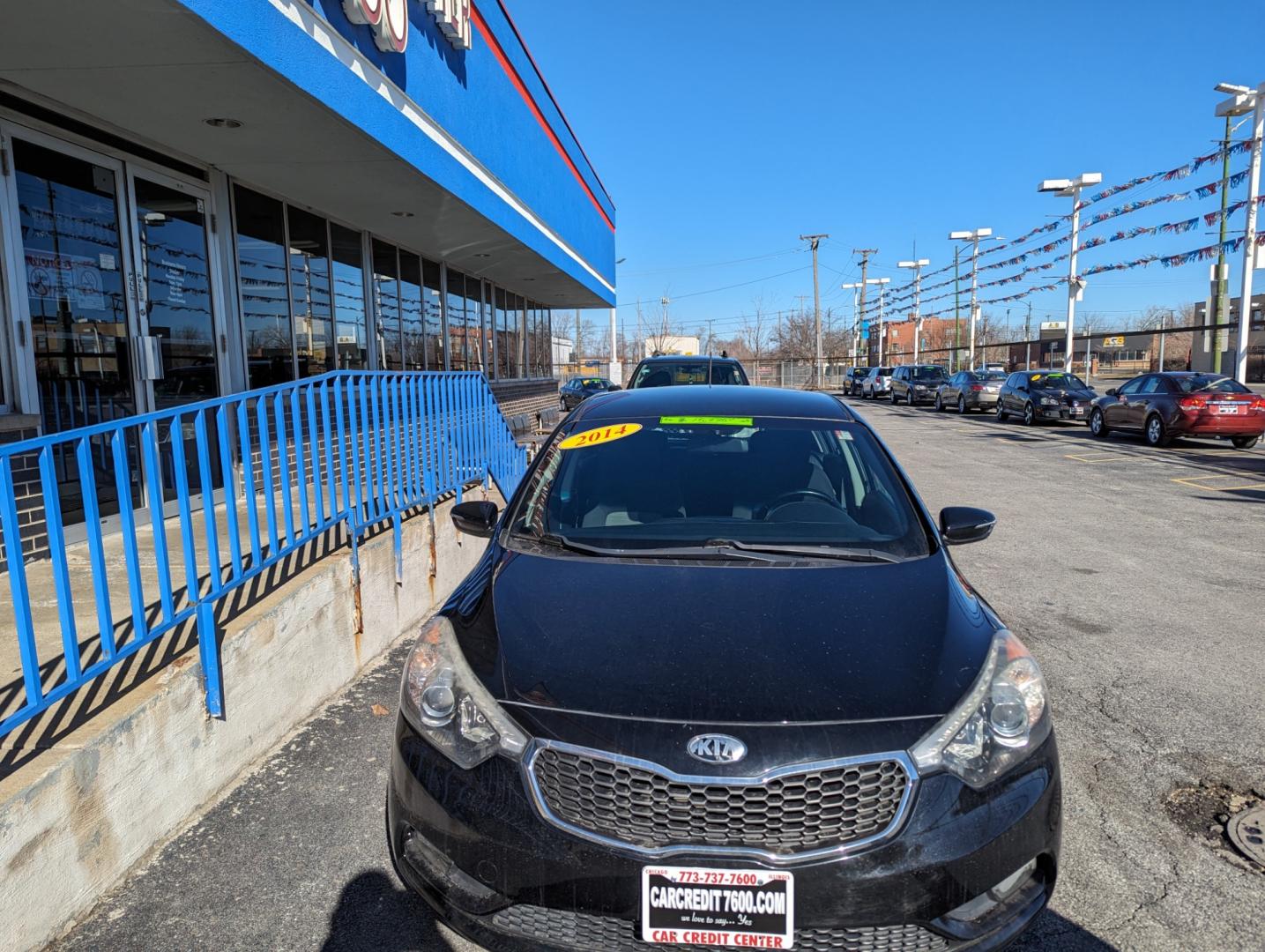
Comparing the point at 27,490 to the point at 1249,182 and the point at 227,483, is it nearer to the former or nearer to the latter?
the point at 227,483

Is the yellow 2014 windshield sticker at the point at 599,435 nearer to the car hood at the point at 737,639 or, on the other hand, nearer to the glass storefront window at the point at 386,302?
the car hood at the point at 737,639

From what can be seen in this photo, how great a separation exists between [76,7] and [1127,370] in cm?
6736

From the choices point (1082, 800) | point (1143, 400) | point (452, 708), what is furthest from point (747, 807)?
point (1143, 400)

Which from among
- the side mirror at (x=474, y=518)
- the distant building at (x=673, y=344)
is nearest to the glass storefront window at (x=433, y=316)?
the side mirror at (x=474, y=518)

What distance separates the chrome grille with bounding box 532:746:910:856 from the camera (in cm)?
190

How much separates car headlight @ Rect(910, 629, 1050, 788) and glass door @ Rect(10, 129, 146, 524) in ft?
16.8

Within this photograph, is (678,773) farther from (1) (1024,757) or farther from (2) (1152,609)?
(2) (1152,609)

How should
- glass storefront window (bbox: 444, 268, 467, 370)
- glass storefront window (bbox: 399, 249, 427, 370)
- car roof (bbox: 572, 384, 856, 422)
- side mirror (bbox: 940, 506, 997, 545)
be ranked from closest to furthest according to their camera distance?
side mirror (bbox: 940, 506, 997, 545)
car roof (bbox: 572, 384, 856, 422)
glass storefront window (bbox: 399, 249, 427, 370)
glass storefront window (bbox: 444, 268, 467, 370)

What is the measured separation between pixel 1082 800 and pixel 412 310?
1165 cm

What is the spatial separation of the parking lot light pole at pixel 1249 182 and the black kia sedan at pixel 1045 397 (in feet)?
12.0

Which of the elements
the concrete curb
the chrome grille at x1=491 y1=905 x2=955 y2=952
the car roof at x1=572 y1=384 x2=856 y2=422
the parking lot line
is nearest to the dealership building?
the concrete curb

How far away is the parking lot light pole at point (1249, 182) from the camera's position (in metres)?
20.2

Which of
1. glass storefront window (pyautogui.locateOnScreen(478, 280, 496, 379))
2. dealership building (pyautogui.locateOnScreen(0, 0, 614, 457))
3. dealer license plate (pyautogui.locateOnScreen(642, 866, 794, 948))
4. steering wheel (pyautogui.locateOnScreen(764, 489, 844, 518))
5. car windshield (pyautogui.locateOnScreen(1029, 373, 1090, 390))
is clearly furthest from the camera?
car windshield (pyautogui.locateOnScreen(1029, 373, 1090, 390))

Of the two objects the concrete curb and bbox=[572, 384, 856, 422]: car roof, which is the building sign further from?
the concrete curb
